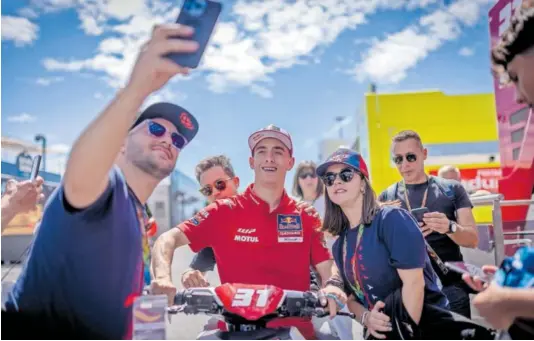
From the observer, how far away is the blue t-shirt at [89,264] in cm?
138

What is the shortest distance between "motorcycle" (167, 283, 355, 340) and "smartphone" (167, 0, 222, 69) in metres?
0.87

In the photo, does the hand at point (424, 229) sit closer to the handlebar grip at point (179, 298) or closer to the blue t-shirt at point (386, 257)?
the blue t-shirt at point (386, 257)

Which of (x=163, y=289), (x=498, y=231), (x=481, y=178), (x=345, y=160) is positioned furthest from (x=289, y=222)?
(x=481, y=178)

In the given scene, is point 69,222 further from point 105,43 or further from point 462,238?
point 462,238

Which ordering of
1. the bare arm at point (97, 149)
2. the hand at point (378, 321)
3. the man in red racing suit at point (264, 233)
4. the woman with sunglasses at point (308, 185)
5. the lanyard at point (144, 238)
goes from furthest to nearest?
1. the woman with sunglasses at point (308, 185)
2. the man in red racing suit at point (264, 233)
3. the hand at point (378, 321)
4. the lanyard at point (144, 238)
5. the bare arm at point (97, 149)

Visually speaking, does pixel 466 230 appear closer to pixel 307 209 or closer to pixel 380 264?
pixel 380 264

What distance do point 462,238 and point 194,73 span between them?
1.60 metres

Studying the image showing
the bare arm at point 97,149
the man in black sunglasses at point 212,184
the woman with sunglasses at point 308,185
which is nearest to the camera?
the bare arm at point 97,149

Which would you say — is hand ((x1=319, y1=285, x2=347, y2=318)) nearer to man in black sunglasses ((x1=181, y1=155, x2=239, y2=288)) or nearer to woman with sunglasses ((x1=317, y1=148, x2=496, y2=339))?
woman with sunglasses ((x1=317, y1=148, x2=496, y2=339))

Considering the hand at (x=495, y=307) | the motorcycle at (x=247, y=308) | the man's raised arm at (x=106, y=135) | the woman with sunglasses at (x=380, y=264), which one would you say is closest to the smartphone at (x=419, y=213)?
the woman with sunglasses at (x=380, y=264)

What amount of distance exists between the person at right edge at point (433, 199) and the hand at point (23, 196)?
66.6 inches

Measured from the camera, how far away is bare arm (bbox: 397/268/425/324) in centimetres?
178

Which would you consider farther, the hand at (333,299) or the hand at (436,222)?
the hand at (436,222)

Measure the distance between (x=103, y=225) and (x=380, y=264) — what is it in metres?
1.11
